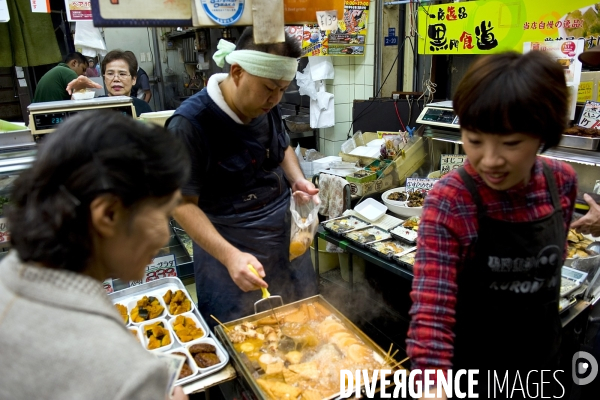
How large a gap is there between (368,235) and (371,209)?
1.71ft

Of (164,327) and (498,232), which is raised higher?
(498,232)

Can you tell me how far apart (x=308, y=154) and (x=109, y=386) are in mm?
5736

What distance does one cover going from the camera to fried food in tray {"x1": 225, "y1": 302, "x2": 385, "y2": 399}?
6.70ft

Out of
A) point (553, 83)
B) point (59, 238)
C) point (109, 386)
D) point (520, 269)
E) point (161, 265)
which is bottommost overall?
point (161, 265)

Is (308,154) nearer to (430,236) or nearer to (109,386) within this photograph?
(430,236)

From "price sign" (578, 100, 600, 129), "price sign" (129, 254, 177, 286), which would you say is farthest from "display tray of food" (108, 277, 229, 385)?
"price sign" (578, 100, 600, 129)

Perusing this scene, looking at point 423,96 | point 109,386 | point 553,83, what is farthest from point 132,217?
point 423,96

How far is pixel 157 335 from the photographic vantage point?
2.54 metres

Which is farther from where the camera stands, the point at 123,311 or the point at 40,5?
the point at 40,5

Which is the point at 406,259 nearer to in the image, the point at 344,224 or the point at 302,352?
the point at 344,224

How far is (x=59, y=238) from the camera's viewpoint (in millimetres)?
954

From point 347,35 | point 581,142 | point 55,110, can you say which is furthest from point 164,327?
point 347,35

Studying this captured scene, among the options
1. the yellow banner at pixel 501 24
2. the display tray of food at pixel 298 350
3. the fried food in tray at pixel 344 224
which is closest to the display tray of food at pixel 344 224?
the fried food in tray at pixel 344 224

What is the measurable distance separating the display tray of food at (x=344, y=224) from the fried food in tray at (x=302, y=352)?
143 centimetres
